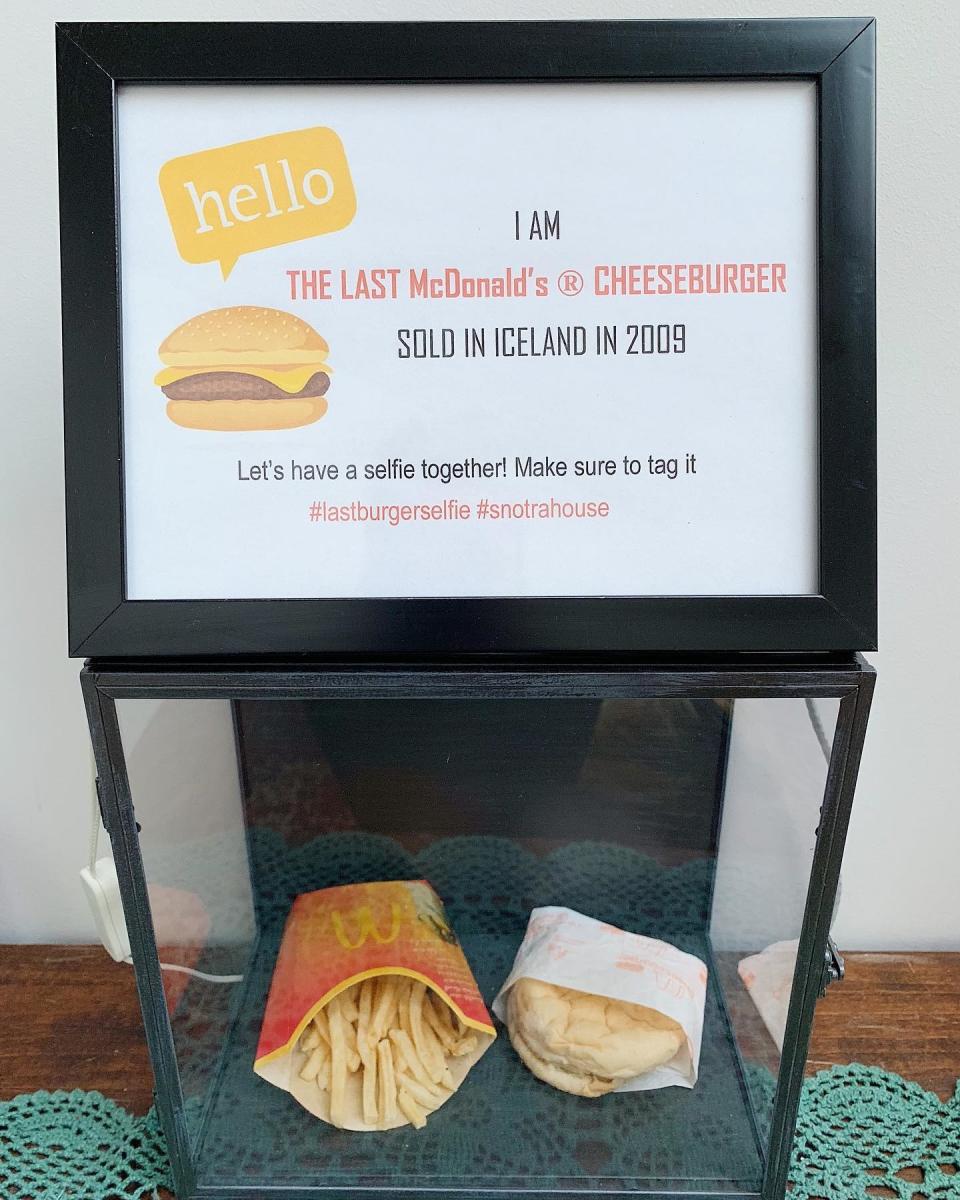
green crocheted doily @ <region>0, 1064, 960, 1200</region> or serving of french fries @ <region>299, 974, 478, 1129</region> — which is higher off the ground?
serving of french fries @ <region>299, 974, 478, 1129</region>

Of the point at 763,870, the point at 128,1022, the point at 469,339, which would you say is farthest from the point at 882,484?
the point at 128,1022

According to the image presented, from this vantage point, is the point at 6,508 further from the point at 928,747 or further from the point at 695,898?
the point at 928,747

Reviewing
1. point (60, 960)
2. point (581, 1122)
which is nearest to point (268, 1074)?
point (581, 1122)

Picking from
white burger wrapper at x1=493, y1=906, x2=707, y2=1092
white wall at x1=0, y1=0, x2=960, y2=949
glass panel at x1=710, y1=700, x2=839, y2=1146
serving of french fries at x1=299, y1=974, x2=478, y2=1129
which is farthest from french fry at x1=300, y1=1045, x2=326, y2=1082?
white wall at x1=0, y1=0, x2=960, y2=949

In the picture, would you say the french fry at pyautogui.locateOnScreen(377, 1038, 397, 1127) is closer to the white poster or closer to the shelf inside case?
the shelf inside case

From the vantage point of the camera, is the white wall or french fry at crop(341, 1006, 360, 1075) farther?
the white wall
